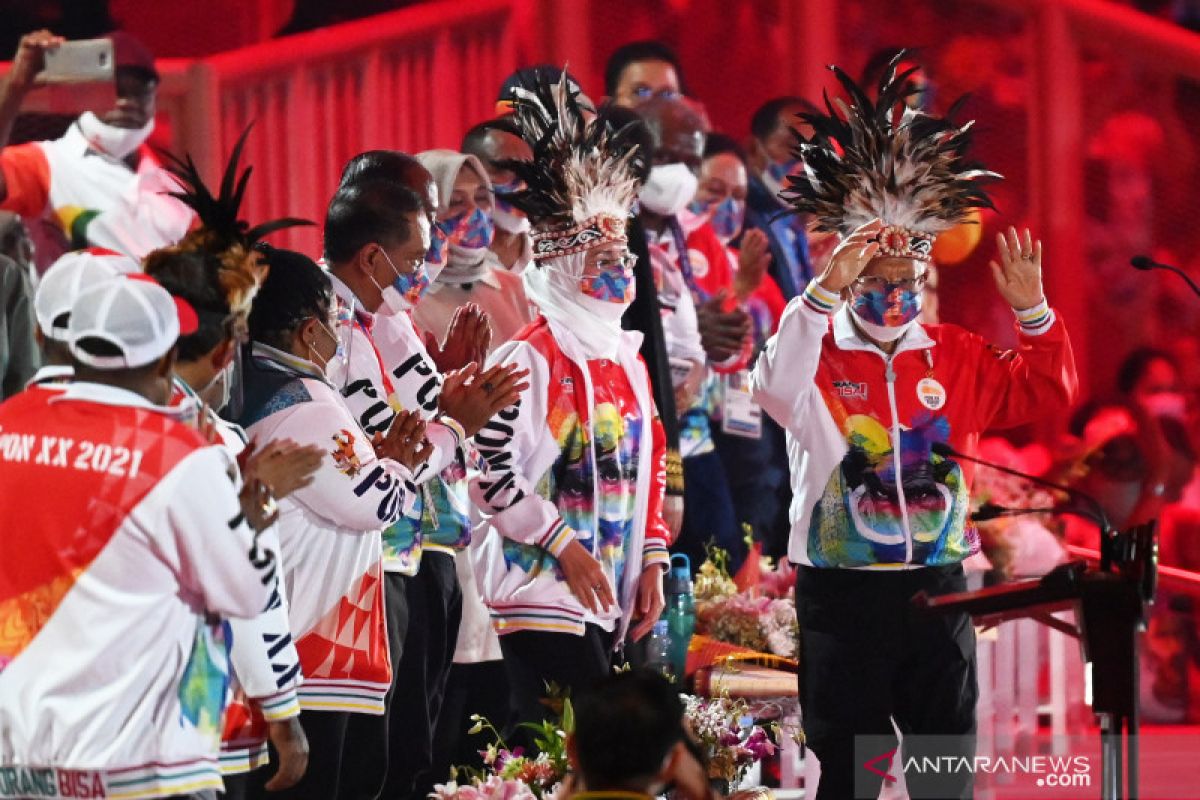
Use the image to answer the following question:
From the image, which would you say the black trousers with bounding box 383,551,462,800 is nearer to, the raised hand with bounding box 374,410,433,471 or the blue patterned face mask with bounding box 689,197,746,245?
the raised hand with bounding box 374,410,433,471

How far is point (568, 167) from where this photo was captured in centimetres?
581

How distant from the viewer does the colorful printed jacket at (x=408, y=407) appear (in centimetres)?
498

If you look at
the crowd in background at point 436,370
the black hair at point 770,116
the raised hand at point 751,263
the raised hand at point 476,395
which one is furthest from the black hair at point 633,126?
the raised hand at point 476,395

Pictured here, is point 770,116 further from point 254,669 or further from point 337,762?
point 254,669

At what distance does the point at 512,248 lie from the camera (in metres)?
7.20

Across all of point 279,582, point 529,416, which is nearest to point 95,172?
point 529,416

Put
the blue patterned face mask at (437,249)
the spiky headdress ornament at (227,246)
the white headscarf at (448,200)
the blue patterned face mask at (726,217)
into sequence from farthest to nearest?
1. the blue patterned face mask at (726,217)
2. the white headscarf at (448,200)
3. the blue patterned face mask at (437,249)
4. the spiky headdress ornament at (227,246)

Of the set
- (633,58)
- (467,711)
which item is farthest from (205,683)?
(633,58)

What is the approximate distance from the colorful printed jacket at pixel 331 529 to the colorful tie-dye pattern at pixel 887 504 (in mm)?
1205

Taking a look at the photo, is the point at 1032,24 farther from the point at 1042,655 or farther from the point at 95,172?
the point at 95,172

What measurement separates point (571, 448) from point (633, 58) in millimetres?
3898

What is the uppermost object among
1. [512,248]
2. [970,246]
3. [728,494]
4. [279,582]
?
[970,246]

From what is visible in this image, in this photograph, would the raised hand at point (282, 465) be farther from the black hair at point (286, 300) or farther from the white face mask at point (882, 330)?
the white face mask at point (882, 330)

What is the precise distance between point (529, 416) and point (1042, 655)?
3114 mm
